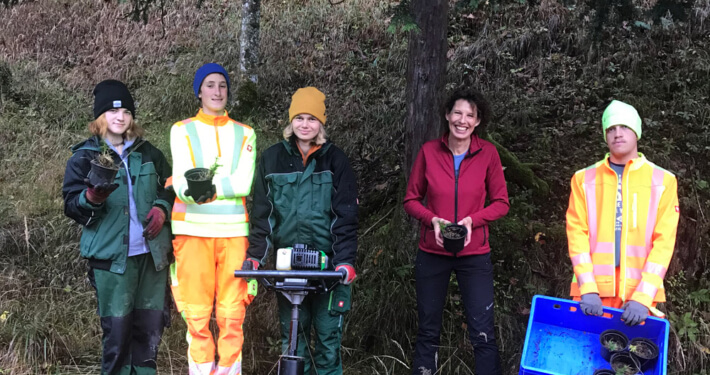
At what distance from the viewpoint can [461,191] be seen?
353cm

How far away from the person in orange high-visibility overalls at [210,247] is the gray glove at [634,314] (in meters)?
2.17

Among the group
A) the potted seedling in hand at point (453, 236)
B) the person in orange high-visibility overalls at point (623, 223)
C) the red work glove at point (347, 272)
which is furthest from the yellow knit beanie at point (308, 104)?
the person in orange high-visibility overalls at point (623, 223)

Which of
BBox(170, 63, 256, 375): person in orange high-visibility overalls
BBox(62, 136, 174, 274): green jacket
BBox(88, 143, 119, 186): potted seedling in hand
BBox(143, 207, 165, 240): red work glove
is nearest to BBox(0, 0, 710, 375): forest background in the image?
BBox(170, 63, 256, 375): person in orange high-visibility overalls

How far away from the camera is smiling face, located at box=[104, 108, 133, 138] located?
3588 millimetres

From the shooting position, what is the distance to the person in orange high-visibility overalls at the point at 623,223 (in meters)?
3.01

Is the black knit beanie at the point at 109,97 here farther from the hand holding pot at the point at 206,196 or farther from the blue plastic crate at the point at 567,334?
the blue plastic crate at the point at 567,334

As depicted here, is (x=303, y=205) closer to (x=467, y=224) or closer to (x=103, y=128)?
(x=467, y=224)

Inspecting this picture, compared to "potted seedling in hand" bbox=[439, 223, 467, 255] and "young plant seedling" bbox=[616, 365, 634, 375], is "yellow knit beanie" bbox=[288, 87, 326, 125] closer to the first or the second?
"potted seedling in hand" bbox=[439, 223, 467, 255]

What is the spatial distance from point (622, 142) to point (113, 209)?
3121mm

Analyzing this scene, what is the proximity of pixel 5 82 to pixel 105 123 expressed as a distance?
790 centimetres

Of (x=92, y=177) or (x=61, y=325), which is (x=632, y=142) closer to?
(x=92, y=177)

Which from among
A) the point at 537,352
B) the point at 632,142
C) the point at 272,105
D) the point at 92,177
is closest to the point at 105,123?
the point at 92,177

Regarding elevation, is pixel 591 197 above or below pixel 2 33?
below

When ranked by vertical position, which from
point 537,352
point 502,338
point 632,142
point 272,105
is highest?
point 272,105
